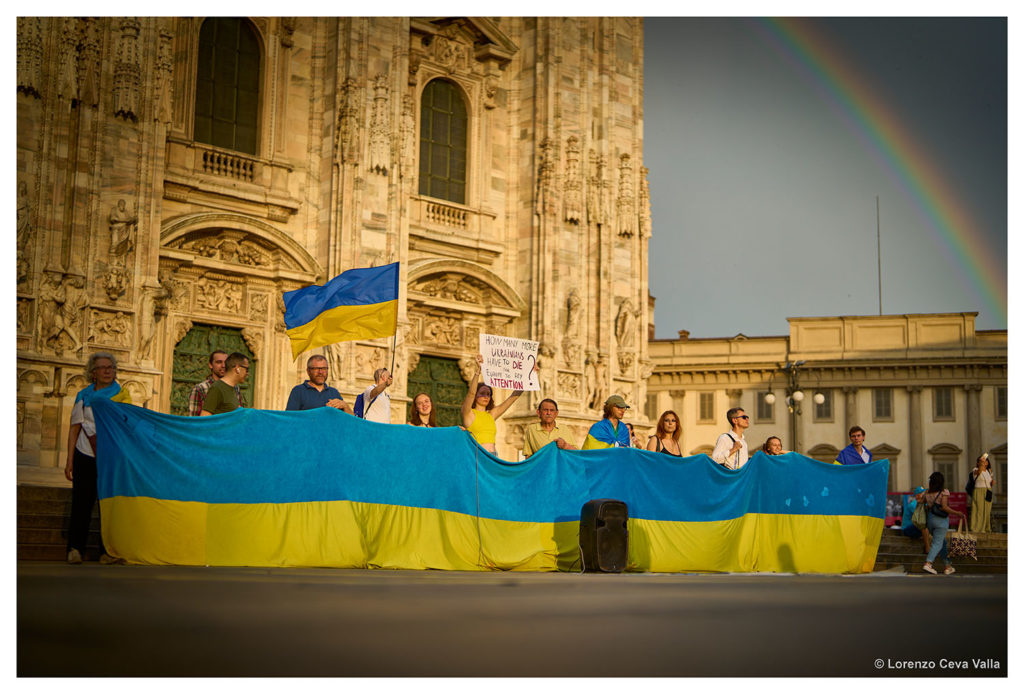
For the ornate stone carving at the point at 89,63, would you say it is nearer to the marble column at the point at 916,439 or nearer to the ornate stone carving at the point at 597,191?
the ornate stone carving at the point at 597,191

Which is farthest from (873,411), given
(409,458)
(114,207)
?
(409,458)

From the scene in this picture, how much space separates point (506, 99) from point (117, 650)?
26359 mm

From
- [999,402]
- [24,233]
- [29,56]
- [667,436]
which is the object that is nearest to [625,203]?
[29,56]

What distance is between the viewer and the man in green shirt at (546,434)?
1437 centimetres

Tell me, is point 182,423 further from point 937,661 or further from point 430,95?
point 430,95

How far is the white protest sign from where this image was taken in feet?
50.9

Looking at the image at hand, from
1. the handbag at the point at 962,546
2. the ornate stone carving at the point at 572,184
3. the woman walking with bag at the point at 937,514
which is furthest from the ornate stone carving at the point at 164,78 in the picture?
the handbag at the point at 962,546

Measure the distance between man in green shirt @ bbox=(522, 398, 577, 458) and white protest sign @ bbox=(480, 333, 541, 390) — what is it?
0.86 metres

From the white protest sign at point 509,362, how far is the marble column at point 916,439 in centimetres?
5208

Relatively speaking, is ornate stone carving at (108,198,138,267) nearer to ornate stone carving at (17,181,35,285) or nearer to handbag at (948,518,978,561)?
ornate stone carving at (17,181,35,285)

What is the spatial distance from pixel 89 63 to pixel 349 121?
5791 millimetres

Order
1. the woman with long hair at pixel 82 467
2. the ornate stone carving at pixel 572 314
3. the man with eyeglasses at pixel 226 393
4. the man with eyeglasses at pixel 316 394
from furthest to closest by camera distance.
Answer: the ornate stone carving at pixel 572 314, the man with eyeglasses at pixel 316 394, the man with eyeglasses at pixel 226 393, the woman with long hair at pixel 82 467

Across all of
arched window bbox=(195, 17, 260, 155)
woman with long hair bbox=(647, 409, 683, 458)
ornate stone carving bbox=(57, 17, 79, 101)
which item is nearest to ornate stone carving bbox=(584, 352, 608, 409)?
arched window bbox=(195, 17, 260, 155)

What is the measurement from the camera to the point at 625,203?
3136 centimetres
